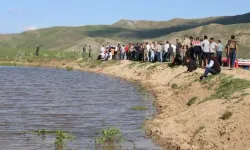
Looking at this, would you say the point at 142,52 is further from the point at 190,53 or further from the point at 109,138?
the point at 109,138

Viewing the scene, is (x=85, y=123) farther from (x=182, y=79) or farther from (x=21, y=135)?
(x=182, y=79)

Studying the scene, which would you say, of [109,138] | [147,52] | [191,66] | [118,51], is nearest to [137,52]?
[147,52]

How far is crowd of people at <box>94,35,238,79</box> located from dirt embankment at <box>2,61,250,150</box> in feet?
3.40

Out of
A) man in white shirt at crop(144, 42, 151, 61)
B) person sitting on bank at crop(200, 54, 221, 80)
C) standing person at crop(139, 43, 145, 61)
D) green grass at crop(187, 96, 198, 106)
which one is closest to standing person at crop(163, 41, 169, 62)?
man in white shirt at crop(144, 42, 151, 61)

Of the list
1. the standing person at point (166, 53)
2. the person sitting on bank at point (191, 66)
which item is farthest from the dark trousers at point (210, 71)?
the standing person at point (166, 53)

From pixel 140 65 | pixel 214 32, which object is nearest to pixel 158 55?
pixel 140 65

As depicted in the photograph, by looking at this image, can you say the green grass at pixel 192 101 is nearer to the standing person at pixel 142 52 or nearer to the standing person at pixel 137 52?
the standing person at pixel 142 52

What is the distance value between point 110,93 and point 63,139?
14737 mm

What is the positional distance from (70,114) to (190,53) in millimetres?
11573

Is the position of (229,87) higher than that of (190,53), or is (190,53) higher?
(190,53)

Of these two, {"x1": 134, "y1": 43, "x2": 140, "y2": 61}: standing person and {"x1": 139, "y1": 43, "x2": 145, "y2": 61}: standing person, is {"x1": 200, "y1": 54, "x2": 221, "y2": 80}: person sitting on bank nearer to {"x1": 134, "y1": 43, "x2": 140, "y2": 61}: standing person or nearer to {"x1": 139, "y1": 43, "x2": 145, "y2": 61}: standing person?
{"x1": 139, "y1": 43, "x2": 145, "y2": 61}: standing person

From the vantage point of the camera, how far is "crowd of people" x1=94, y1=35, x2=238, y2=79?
27359 millimetres

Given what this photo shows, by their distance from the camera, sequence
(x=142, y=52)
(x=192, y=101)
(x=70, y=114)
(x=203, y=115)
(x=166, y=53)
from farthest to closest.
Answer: (x=142, y=52) → (x=166, y=53) → (x=192, y=101) → (x=70, y=114) → (x=203, y=115)

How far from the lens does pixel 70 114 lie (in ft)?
67.2
